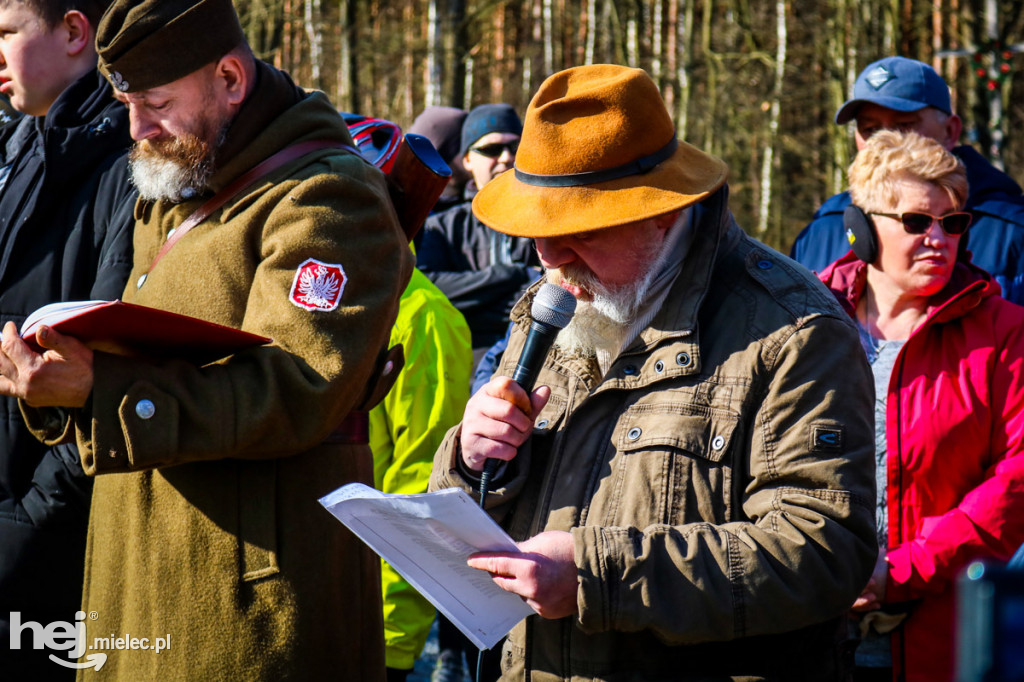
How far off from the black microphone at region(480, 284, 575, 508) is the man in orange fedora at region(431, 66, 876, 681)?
0.15 ft

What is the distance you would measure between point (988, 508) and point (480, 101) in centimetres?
2229

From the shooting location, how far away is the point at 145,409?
91.5 inches

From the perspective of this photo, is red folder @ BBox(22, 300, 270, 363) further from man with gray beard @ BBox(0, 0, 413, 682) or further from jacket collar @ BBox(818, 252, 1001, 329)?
jacket collar @ BBox(818, 252, 1001, 329)

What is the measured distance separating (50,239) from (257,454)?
3.75 feet

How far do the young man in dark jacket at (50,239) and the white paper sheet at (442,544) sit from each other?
3.78 feet

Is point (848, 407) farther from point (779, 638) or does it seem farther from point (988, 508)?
point (988, 508)

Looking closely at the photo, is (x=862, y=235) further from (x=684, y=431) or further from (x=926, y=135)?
(x=684, y=431)

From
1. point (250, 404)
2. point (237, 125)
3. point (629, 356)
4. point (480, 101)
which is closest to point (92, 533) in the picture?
point (250, 404)

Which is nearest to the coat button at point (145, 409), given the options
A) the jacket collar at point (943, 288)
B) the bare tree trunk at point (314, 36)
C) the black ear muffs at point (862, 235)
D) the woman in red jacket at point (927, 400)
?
the jacket collar at point (943, 288)

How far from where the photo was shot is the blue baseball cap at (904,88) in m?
4.58

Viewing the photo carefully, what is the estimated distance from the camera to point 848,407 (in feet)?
6.91

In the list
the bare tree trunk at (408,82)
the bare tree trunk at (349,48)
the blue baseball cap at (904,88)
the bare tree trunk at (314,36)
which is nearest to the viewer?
the blue baseball cap at (904,88)

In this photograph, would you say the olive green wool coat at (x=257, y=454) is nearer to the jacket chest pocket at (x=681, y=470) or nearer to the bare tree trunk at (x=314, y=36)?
the jacket chest pocket at (x=681, y=470)

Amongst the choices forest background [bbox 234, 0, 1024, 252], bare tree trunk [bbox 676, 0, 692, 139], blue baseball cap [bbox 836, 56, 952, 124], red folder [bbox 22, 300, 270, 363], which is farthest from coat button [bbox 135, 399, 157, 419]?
bare tree trunk [bbox 676, 0, 692, 139]
